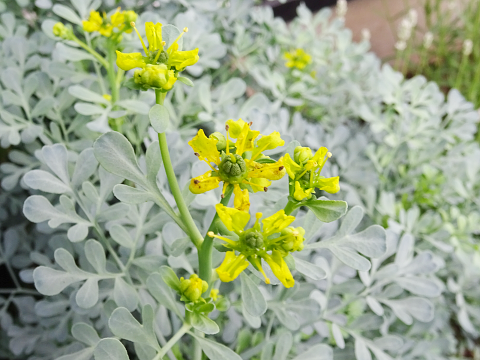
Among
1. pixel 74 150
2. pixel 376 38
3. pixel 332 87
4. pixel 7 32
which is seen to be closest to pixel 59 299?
pixel 74 150

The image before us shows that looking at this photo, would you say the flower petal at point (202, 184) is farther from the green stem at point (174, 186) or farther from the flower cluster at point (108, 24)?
the flower cluster at point (108, 24)

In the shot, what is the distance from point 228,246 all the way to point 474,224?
0.67m

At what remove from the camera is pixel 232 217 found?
1.12 feet

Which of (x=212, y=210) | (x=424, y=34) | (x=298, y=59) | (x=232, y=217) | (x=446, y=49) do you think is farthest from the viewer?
(x=424, y=34)

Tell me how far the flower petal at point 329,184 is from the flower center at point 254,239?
0.25 ft

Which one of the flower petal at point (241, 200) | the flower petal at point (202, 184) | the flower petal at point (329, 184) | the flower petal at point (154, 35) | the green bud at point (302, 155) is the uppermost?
the flower petal at point (154, 35)

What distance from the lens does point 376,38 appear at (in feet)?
6.27

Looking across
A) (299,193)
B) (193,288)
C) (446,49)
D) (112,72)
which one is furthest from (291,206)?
(446,49)

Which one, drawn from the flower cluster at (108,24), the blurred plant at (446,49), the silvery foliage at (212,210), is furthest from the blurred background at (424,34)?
the flower cluster at (108,24)

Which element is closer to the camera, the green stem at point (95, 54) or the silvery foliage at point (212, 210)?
the silvery foliage at point (212, 210)

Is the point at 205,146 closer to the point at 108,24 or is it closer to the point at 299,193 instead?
the point at 299,193

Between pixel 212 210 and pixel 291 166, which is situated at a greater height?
pixel 291 166

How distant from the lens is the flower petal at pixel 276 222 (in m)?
0.34

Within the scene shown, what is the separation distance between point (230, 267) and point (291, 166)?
0.36 ft
